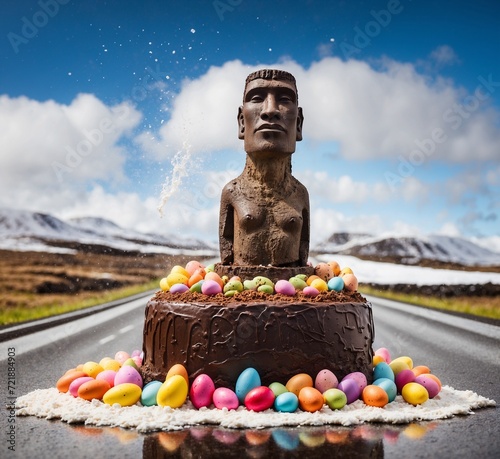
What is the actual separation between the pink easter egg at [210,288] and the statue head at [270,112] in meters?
1.92

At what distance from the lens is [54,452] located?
4691 mm

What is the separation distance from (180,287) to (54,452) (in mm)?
2701

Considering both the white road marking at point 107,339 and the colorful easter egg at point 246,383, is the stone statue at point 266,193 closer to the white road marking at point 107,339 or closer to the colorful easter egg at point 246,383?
the colorful easter egg at point 246,383

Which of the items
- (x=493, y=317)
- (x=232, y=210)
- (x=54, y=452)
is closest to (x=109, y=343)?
(x=232, y=210)

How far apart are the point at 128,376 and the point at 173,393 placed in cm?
80

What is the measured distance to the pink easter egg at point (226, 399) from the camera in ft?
19.4

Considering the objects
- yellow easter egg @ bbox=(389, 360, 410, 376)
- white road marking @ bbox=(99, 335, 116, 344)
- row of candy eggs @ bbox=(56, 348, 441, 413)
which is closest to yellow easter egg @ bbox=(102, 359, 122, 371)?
row of candy eggs @ bbox=(56, 348, 441, 413)

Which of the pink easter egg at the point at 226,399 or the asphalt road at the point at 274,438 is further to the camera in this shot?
the pink easter egg at the point at 226,399

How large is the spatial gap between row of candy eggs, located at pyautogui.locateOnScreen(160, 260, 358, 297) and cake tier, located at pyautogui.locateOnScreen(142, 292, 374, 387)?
0.56 feet

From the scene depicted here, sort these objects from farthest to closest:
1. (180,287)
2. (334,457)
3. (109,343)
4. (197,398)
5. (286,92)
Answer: (109,343) < (286,92) < (180,287) < (197,398) < (334,457)

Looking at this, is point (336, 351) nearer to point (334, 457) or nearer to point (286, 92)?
point (334, 457)

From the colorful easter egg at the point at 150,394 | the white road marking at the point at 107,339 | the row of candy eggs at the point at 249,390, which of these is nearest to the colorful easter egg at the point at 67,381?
the row of candy eggs at the point at 249,390

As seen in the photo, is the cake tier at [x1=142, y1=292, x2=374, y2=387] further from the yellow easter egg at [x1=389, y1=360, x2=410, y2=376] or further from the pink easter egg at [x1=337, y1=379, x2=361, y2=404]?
the yellow easter egg at [x1=389, y1=360, x2=410, y2=376]

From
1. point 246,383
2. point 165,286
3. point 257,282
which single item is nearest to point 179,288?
point 165,286
